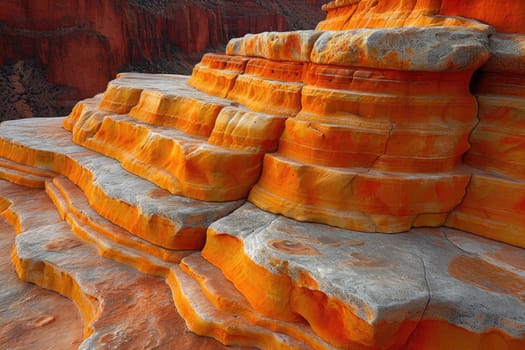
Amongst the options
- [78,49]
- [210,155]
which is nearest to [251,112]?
[210,155]

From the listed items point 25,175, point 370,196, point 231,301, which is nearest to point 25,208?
point 25,175

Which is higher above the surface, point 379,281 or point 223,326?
point 379,281

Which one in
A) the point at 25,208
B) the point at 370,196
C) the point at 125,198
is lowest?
the point at 25,208

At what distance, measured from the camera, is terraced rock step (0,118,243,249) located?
447 cm

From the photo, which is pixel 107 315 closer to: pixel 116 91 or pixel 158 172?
pixel 158 172

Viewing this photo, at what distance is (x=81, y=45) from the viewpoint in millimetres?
19219

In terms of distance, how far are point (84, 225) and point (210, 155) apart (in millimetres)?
1951

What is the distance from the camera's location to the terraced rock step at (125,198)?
176 inches

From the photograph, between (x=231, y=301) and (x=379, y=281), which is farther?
(x=231, y=301)

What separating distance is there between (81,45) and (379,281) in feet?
64.9

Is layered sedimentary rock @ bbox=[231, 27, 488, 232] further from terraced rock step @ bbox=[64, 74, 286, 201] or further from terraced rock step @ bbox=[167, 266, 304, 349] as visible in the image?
terraced rock step @ bbox=[167, 266, 304, 349]

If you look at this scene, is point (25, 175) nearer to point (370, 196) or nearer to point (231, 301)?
point (231, 301)

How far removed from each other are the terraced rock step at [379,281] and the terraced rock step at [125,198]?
324 millimetres

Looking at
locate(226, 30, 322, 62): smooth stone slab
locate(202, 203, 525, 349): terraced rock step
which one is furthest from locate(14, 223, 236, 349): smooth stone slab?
locate(226, 30, 322, 62): smooth stone slab
